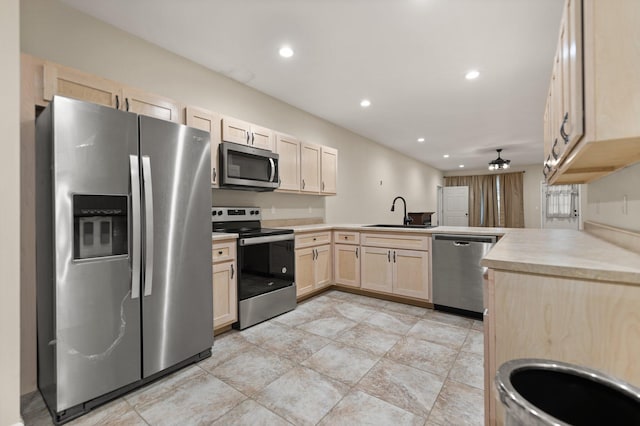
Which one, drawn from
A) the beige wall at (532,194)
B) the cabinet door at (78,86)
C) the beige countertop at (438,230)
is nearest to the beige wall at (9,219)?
the cabinet door at (78,86)

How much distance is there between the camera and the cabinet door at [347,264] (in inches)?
148

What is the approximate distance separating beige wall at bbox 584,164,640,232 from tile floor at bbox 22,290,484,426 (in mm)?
1296

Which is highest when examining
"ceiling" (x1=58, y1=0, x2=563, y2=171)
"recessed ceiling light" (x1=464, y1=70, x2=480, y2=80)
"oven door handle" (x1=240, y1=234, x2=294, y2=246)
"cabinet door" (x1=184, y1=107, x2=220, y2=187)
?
"ceiling" (x1=58, y1=0, x2=563, y2=171)

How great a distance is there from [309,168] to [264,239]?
147cm

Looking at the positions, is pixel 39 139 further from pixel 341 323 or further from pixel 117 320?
pixel 341 323

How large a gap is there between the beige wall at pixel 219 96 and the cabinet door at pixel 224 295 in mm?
889

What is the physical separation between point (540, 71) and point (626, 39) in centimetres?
273

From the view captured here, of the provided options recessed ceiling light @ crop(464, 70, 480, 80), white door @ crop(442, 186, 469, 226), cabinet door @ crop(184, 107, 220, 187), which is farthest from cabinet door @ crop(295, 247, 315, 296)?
white door @ crop(442, 186, 469, 226)

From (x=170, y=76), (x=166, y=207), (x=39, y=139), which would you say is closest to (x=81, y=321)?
(x=166, y=207)

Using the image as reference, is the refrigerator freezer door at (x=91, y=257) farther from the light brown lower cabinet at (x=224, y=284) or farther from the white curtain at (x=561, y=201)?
the white curtain at (x=561, y=201)

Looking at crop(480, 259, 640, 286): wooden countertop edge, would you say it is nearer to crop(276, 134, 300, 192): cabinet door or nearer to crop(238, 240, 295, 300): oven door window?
crop(238, 240, 295, 300): oven door window

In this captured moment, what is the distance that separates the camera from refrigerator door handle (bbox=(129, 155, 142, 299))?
1.77 meters

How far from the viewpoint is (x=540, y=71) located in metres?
3.18

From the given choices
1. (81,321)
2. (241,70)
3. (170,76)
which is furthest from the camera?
(241,70)
